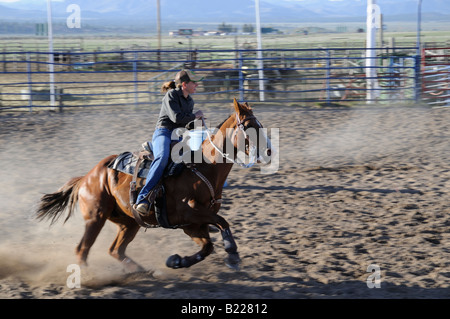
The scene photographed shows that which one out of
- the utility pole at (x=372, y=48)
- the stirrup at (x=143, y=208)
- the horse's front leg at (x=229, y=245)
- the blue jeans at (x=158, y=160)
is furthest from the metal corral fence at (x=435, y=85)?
the stirrup at (x=143, y=208)

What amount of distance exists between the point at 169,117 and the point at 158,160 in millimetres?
395

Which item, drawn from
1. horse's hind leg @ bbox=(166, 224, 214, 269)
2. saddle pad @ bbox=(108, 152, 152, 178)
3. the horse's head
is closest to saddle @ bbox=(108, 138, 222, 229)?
saddle pad @ bbox=(108, 152, 152, 178)

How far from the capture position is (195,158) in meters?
4.96

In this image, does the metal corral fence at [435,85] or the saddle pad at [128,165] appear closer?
the saddle pad at [128,165]

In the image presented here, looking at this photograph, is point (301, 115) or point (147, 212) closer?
point (147, 212)

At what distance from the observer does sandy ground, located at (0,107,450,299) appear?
4.84 meters

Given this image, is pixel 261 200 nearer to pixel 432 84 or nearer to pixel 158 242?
pixel 158 242

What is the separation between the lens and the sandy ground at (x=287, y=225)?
484 cm

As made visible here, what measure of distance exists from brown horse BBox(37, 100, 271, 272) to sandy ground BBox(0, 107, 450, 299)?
0.74 ft

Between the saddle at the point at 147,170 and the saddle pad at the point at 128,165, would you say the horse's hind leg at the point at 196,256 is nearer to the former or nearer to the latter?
the saddle at the point at 147,170

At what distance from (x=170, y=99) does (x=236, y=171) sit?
174 inches

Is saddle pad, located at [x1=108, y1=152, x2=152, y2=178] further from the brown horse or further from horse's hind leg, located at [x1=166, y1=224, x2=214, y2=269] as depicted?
horse's hind leg, located at [x1=166, y1=224, x2=214, y2=269]
